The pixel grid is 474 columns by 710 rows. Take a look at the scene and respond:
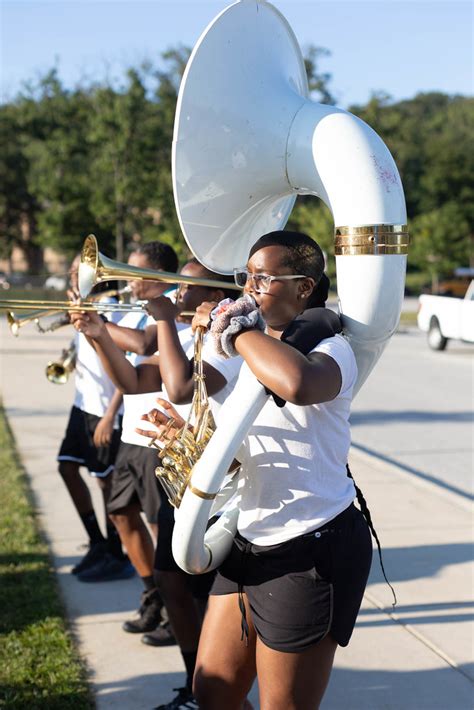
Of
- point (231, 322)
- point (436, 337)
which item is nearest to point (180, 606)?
point (231, 322)

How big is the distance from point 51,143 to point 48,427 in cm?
2526

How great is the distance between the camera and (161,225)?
69.7 feet

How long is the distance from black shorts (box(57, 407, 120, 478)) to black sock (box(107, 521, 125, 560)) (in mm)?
367

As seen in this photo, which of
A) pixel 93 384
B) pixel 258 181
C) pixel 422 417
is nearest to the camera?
pixel 258 181

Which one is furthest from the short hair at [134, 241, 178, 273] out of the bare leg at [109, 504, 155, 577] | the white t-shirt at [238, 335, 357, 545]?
the white t-shirt at [238, 335, 357, 545]

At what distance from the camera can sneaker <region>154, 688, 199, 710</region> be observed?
11.1 ft

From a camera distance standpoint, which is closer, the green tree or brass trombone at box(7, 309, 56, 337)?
brass trombone at box(7, 309, 56, 337)

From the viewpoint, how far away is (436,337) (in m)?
19.9

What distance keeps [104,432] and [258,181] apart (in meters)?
2.44

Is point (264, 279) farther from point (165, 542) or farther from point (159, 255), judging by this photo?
point (159, 255)

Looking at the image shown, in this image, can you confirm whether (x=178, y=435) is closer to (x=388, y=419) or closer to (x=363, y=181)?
(x=363, y=181)

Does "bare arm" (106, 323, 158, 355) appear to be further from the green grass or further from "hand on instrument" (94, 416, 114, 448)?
the green grass

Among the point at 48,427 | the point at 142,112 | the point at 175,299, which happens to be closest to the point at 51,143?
the point at 142,112

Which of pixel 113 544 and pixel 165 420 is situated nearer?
pixel 165 420
